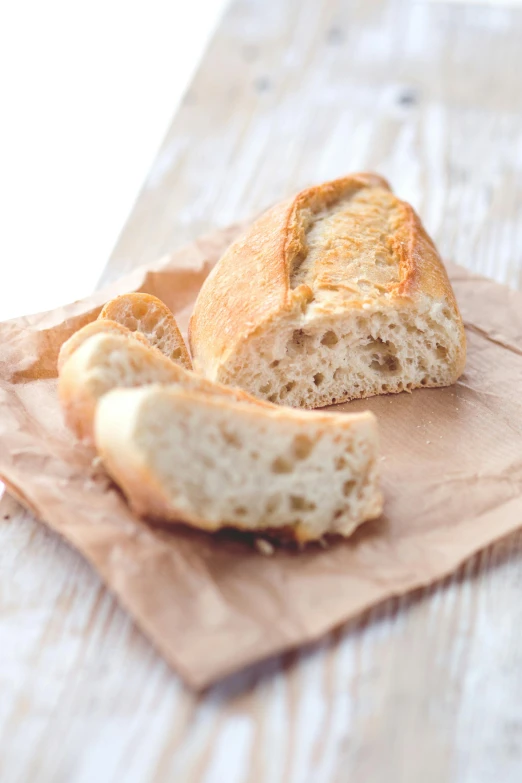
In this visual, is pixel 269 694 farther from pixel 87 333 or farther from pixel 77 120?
pixel 77 120

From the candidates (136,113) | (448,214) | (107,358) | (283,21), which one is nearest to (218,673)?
(107,358)

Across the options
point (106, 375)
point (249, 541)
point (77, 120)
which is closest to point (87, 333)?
point (106, 375)

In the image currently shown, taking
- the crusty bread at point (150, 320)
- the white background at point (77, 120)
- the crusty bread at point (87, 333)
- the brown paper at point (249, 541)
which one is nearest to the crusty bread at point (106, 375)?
the crusty bread at point (87, 333)

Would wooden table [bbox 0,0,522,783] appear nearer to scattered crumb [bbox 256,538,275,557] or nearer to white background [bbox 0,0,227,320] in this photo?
scattered crumb [bbox 256,538,275,557]

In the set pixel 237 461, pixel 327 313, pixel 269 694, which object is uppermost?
pixel 237 461

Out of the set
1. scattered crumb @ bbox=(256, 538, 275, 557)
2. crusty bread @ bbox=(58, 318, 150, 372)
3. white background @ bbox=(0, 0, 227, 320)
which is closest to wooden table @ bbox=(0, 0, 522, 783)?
scattered crumb @ bbox=(256, 538, 275, 557)

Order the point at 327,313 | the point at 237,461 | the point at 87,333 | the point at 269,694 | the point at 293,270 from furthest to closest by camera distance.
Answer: the point at 293,270
the point at 327,313
the point at 87,333
the point at 237,461
the point at 269,694

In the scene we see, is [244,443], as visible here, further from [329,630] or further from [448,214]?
[448,214]
